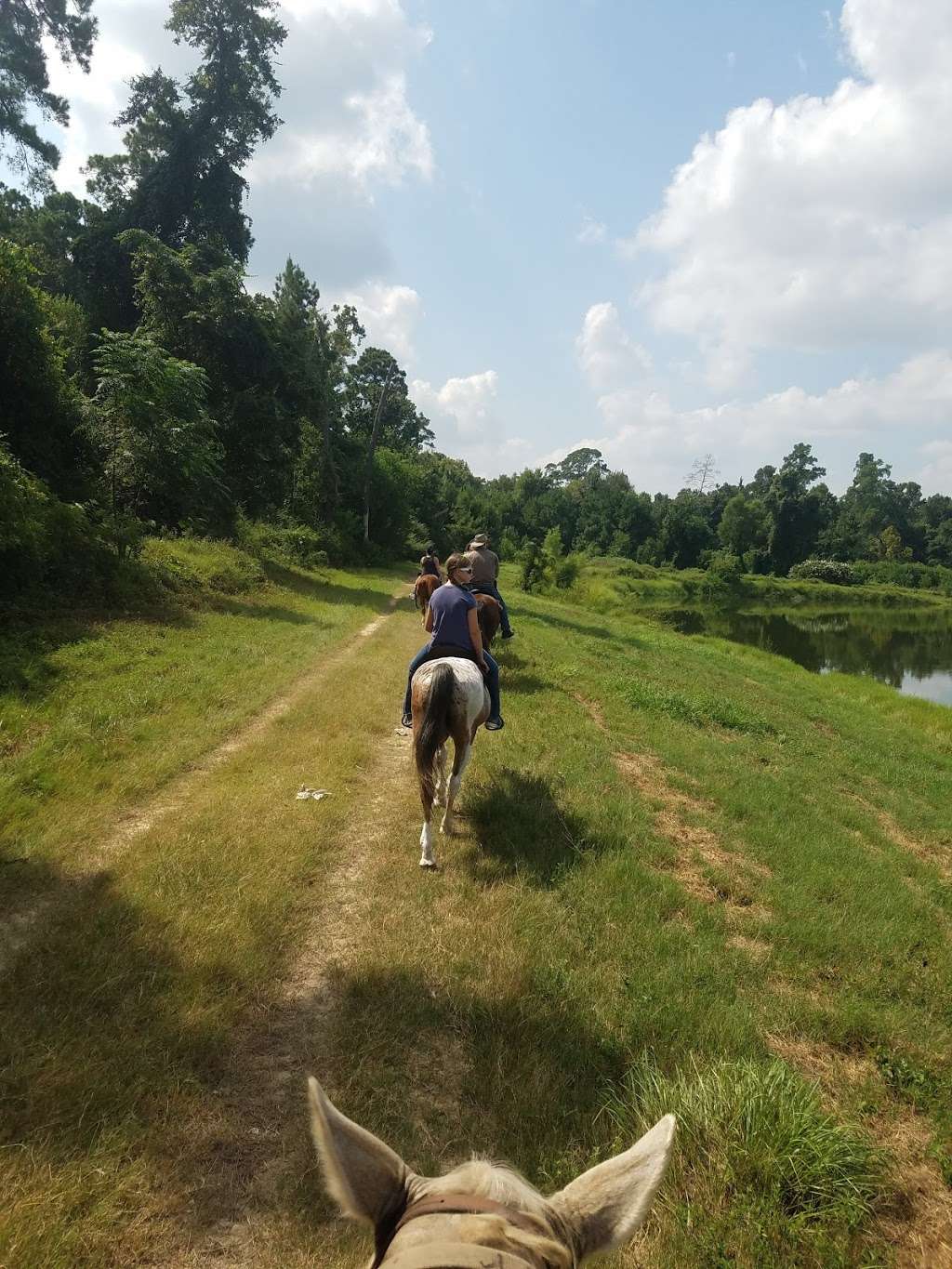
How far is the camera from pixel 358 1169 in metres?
1.37

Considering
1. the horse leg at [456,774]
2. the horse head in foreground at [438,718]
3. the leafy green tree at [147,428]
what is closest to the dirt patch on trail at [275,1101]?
the horse head in foreground at [438,718]

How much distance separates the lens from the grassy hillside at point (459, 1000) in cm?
254

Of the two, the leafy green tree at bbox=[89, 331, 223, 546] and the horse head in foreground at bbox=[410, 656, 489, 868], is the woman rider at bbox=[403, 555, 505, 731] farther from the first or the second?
the leafy green tree at bbox=[89, 331, 223, 546]

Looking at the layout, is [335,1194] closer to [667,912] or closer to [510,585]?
[667,912]

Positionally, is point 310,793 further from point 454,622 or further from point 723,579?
point 723,579

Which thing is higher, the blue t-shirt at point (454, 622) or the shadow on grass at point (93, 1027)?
the blue t-shirt at point (454, 622)

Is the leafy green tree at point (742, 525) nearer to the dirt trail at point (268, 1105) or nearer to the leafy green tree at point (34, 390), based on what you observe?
the leafy green tree at point (34, 390)

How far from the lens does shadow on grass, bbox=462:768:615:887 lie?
5.23 meters

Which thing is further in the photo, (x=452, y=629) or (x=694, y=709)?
(x=694, y=709)

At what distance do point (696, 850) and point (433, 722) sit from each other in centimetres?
321

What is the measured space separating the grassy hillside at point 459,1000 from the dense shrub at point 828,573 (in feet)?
267

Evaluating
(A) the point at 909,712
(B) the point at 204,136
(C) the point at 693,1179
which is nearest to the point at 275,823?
(C) the point at 693,1179

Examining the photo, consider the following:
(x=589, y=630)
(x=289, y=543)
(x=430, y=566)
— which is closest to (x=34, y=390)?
(x=430, y=566)

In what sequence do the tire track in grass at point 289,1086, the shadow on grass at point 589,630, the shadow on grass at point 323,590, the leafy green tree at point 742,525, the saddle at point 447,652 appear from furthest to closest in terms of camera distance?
the leafy green tree at point 742,525, the shadow on grass at point 589,630, the shadow on grass at point 323,590, the saddle at point 447,652, the tire track in grass at point 289,1086
